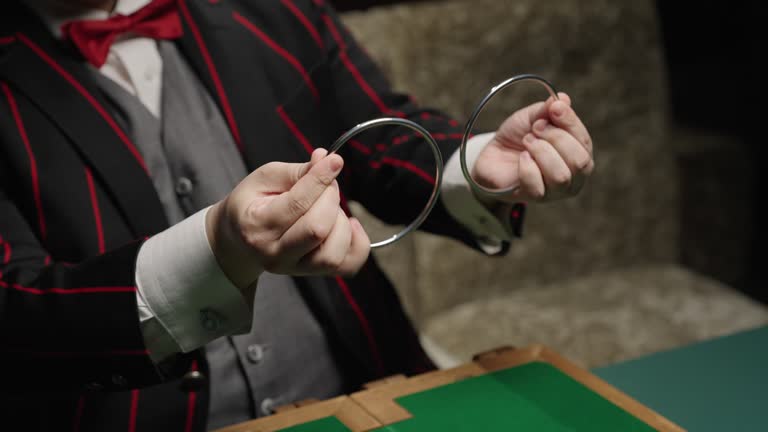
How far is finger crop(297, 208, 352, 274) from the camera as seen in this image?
0.66m

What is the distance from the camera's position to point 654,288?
5.54 feet

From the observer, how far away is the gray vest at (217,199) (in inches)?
36.1

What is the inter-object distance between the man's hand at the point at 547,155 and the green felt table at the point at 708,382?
0.68 feet

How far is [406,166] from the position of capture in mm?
1037


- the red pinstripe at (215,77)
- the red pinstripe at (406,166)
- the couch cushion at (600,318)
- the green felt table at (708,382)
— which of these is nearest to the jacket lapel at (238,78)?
the red pinstripe at (215,77)

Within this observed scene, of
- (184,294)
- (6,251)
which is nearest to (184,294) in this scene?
(184,294)

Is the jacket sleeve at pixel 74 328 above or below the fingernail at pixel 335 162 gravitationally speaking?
below

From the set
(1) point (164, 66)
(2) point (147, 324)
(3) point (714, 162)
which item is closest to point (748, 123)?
(3) point (714, 162)

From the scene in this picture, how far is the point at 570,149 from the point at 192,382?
0.46 m

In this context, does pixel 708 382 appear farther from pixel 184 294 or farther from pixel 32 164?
pixel 32 164

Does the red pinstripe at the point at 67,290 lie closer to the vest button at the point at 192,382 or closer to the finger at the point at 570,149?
the vest button at the point at 192,382

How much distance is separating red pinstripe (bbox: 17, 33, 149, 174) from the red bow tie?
0.10 ft

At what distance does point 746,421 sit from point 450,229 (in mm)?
391

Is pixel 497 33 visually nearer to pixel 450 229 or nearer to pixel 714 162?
pixel 450 229
